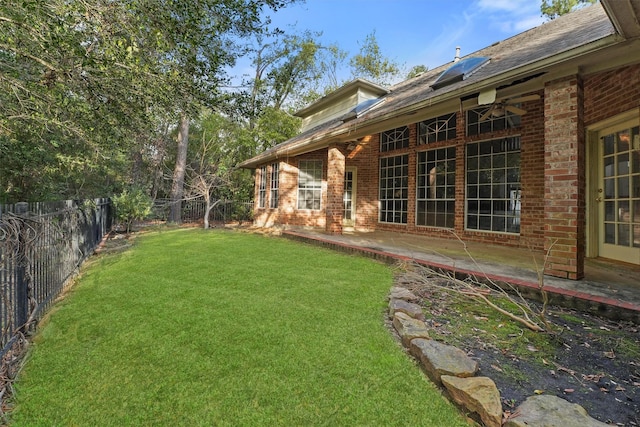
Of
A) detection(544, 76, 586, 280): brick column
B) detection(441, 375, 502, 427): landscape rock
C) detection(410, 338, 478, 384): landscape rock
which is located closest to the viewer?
detection(441, 375, 502, 427): landscape rock

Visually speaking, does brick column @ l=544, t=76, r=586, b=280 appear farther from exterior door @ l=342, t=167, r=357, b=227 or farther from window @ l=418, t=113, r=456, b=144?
exterior door @ l=342, t=167, r=357, b=227

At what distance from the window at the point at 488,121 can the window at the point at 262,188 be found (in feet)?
26.3

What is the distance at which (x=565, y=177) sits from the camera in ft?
12.3

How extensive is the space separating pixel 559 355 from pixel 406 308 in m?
1.24

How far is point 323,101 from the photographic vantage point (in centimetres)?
1241

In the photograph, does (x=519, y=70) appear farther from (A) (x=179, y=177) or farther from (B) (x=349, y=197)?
(A) (x=179, y=177)

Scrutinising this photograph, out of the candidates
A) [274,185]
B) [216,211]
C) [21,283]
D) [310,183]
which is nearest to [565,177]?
[21,283]

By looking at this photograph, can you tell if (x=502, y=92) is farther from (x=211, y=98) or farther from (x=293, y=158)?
(x=293, y=158)

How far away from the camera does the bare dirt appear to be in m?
1.86

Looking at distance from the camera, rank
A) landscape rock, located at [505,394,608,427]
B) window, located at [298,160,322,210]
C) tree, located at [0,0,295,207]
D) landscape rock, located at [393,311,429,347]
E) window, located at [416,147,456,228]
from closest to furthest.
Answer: landscape rock, located at [505,394,608,427]
landscape rock, located at [393,311,429,347]
tree, located at [0,0,295,207]
window, located at [416,147,456,228]
window, located at [298,160,322,210]

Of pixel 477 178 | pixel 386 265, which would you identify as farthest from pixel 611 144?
pixel 386 265

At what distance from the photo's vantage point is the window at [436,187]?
775cm

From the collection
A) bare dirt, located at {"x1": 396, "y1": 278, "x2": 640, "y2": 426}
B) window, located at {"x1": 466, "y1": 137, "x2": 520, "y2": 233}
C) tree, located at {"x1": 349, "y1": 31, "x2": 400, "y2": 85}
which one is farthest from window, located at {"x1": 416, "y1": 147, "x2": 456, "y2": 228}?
tree, located at {"x1": 349, "y1": 31, "x2": 400, "y2": 85}

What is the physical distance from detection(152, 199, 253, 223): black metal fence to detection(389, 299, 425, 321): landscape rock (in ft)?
41.4
